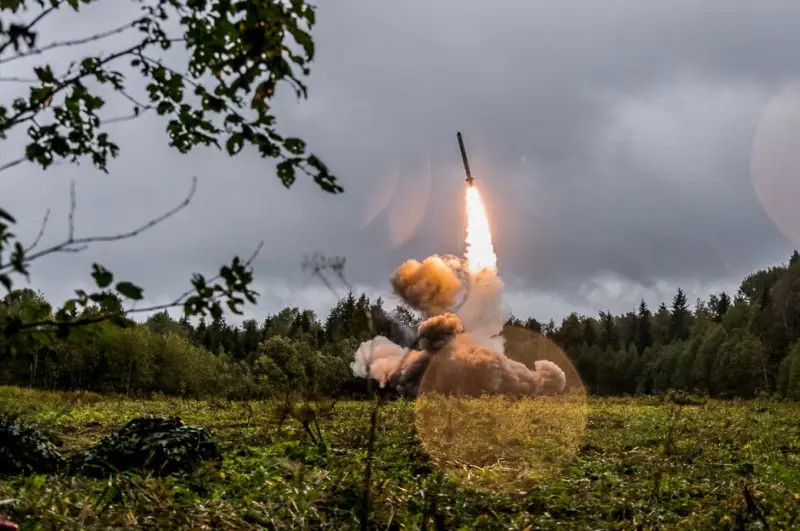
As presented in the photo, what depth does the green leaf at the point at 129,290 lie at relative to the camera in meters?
3.00

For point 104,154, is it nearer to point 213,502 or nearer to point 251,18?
point 251,18

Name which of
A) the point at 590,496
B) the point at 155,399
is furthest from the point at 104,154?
the point at 155,399

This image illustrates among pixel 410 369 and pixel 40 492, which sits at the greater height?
pixel 410 369

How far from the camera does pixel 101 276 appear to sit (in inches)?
120

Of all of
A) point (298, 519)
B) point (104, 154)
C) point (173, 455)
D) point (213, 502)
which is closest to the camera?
point (104, 154)

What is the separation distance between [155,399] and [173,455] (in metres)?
18.7

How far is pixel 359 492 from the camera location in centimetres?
737

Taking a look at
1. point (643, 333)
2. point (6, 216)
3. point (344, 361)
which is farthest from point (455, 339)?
point (643, 333)

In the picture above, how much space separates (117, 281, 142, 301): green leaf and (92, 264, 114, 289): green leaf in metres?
0.07

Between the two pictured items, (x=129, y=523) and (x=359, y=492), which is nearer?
(x=129, y=523)

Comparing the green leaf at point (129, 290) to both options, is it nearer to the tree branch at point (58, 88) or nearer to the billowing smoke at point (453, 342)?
the tree branch at point (58, 88)

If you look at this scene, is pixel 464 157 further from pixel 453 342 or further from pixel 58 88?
pixel 58 88

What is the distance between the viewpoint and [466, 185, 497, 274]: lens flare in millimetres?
33625

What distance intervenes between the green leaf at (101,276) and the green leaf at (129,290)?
0.07m
